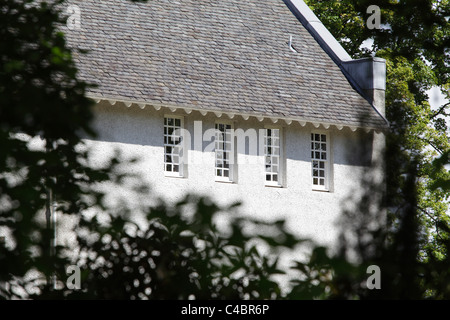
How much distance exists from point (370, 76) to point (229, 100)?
5.16 m

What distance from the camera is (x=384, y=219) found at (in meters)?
3.54

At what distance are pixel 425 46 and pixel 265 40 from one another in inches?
911

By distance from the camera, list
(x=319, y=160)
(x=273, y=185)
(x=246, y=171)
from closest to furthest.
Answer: (x=246, y=171) < (x=273, y=185) < (x=319, y=160)

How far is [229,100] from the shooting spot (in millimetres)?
24203

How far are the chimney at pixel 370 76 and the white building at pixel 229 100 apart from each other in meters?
0.03

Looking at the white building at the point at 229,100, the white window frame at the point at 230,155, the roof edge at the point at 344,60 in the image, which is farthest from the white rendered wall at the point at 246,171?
the roof edge at the point at 344,60

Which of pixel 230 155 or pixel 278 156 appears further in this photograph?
pixel 278 156

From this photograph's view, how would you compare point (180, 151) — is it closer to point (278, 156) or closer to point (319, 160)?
point (278, 156)

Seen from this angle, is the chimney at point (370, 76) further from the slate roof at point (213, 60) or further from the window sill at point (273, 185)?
the window sill at point (273, 185)

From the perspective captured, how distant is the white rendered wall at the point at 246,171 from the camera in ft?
74.7

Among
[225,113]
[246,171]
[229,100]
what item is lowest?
[246,171]

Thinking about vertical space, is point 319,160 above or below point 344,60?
below

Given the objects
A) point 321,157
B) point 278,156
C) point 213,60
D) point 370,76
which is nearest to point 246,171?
point 278,156
